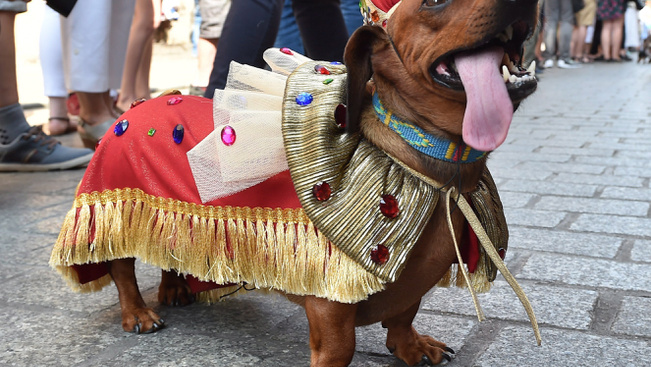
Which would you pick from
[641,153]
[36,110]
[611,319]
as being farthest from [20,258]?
[36,110]

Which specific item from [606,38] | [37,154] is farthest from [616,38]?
[37,154]

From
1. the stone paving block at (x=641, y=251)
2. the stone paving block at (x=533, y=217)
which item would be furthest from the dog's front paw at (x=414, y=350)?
the stone paving block at (x=533, y=217)

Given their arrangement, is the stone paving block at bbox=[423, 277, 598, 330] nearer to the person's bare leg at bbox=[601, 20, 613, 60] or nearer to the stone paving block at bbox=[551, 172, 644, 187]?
the stone paving block at bbox=[551, 172, 644, 187]

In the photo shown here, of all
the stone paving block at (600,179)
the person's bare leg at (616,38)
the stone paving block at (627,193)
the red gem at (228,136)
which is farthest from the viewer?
the person's bare leg at (616,38)

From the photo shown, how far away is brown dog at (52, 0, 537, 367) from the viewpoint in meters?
1.49

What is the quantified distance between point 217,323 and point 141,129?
63cm

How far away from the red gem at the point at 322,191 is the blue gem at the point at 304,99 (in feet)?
0.66

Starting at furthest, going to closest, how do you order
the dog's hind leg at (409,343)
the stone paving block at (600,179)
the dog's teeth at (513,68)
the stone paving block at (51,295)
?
the stone paving block at (600,179) < the stone paving block at (51,295) < the dog's hind leg at (409,343) < the dog's teeth at (513,68)

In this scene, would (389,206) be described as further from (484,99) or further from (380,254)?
(484,99)

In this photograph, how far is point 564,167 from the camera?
4.51 metres

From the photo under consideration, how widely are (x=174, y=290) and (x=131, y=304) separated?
0.67ft

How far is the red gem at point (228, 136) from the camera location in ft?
6.05

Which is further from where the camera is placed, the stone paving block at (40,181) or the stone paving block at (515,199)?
the stone paving block at (40,181)

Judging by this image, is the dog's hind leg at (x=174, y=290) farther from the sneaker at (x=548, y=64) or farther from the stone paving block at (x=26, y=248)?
the sneaker at (x=548, y=64)
